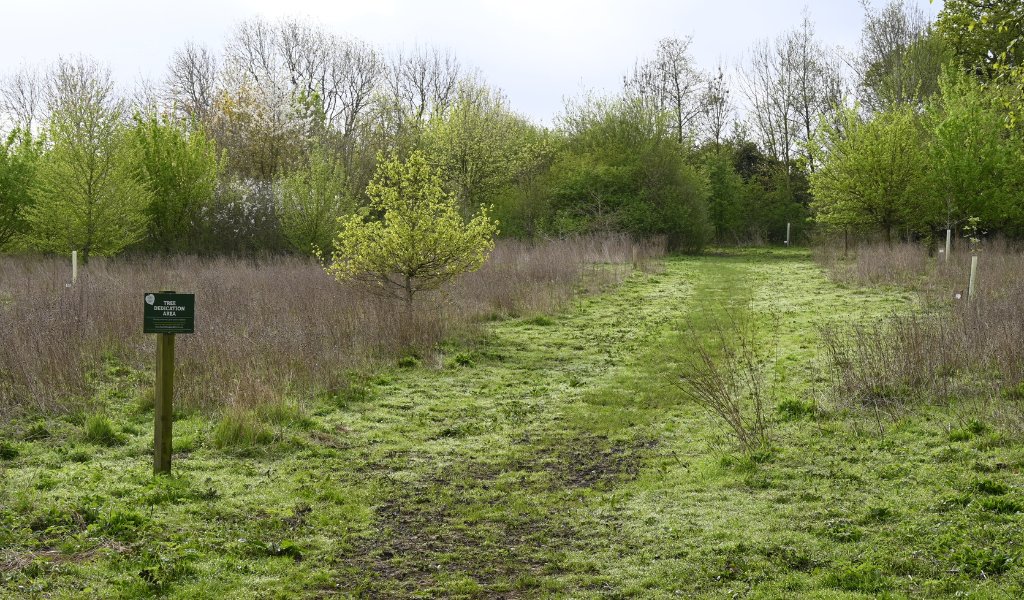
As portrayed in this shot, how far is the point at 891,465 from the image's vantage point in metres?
6.04

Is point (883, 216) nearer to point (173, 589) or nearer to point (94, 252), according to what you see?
point (94, 252)

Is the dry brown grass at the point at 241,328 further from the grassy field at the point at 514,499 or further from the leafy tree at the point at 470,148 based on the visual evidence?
the leafy tree at the point at 470,148

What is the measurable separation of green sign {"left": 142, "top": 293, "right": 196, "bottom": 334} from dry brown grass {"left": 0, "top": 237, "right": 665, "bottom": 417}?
1.67 m

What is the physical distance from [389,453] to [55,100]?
73.1 feet

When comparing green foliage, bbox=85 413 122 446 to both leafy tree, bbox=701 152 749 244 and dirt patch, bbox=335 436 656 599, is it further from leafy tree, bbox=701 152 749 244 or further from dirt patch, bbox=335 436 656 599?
leafy tree, bbox=701 152 749 244

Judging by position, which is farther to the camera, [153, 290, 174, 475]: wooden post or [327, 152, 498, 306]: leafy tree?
[327, 152, 498, 306]: leafy tree

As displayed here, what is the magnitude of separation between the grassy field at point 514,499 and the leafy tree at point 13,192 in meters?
20.5

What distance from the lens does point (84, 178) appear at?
22344 millimetres

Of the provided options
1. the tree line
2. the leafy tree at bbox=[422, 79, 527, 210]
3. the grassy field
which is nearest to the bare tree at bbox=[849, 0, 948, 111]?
the tree line

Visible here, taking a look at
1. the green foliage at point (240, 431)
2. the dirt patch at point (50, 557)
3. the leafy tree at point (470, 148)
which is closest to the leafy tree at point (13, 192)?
the leafy tree at point (470, 148)

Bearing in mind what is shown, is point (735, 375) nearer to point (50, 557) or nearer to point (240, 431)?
point (240, 431)

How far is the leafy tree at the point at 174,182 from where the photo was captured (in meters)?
26.2

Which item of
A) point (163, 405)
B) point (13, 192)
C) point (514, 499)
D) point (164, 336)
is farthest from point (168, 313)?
point (13, 192)

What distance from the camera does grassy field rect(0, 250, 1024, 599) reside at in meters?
4.45
